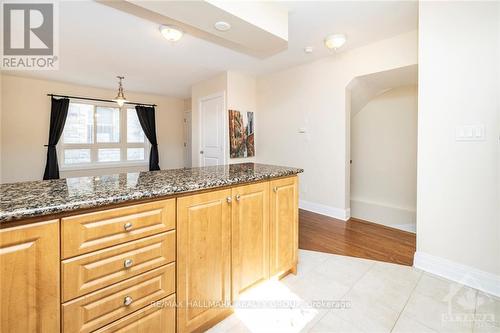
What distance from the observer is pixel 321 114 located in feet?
11.6

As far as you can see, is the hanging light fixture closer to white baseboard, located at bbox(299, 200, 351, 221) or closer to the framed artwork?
the framed artwork

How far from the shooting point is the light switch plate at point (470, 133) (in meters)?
1.70

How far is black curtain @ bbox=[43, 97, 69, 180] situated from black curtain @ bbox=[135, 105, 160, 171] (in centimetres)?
150

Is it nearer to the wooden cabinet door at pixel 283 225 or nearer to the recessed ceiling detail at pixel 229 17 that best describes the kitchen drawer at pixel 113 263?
Result: the wooden cabinet door at pixel 283 225

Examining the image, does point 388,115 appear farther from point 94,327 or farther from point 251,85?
point 94,327

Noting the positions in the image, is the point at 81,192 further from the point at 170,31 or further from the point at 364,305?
the point at 170,31

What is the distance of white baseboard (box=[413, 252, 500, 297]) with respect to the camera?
1.68 metres

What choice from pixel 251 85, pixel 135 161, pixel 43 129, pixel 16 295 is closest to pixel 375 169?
pixel 251 85

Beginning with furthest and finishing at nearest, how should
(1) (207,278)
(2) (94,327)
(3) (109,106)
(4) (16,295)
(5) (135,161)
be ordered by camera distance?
1. (5) (135,161)
2. (3) (109,106)
3. (1) (207,278)
4. (2) (94,327)
5. (4) (16,295)

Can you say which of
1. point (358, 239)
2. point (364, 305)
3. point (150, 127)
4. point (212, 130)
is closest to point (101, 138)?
point (150, 127)

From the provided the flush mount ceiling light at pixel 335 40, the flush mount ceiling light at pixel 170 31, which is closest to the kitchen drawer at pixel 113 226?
the flush mount ceiling light at pixel 170 31

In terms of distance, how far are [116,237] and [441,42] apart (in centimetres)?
269

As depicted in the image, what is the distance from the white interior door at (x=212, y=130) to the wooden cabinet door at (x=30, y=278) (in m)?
3.50

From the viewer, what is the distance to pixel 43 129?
4.66 metres
